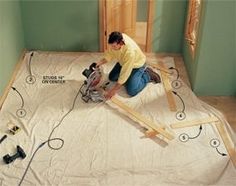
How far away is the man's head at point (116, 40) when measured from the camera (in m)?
3.71

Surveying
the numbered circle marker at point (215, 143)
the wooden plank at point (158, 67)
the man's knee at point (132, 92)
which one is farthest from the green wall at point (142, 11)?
the numbered circle marker at point (215, 143)

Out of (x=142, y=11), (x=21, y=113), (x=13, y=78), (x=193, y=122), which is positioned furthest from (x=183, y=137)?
(x=142, y=11)

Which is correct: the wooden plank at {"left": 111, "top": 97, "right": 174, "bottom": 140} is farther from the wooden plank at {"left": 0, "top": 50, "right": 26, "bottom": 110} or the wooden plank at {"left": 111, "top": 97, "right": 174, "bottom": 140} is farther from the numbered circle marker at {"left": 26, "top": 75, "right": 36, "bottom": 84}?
the wooden plank at {"left": 0, "top": 50, "right": 26, "bottom": 110}

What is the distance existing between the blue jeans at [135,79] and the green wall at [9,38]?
1.19 m

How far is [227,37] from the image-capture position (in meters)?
3.77

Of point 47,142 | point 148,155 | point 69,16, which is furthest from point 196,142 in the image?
point 69,16

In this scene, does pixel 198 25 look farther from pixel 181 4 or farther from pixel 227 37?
pixel 181 4

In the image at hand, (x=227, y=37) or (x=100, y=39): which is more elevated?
(x=227, y=37)

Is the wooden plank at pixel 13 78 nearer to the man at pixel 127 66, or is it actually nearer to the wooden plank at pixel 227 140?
the man at pixel 127 66

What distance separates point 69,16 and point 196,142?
2.29 metres

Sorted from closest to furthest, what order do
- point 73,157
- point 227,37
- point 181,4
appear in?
1. point 73,157
2. point 227,37
3. point 181,4

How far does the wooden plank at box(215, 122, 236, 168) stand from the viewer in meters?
3.33

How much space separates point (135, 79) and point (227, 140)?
47.1 inches

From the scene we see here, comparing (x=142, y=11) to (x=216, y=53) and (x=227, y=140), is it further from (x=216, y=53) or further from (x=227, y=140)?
(x=227, y=140)
